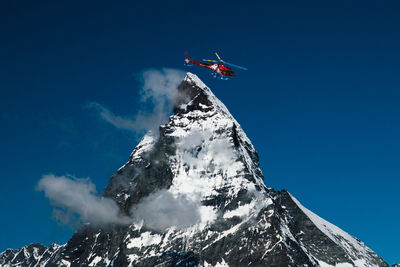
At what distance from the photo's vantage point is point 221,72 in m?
200
